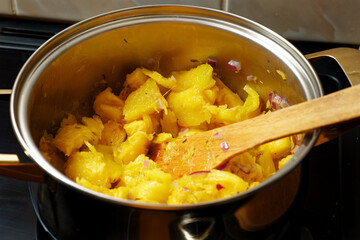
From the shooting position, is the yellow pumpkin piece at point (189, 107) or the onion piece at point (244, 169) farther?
the yellow pumpkin piece at point (189, 107)

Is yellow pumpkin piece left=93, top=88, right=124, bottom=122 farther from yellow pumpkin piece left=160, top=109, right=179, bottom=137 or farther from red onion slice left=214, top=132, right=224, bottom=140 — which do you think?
red onion slice left=214, top=132, right=224, bottom=140

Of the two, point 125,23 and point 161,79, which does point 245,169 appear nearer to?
point 161,79

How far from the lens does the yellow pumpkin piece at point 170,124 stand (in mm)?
1043

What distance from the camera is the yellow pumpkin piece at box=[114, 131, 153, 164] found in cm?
97

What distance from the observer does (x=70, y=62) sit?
3.15 ft

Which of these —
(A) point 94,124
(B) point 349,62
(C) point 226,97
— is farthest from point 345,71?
(A) point 94,124

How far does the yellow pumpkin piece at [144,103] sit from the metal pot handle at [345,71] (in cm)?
33

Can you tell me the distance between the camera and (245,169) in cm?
91

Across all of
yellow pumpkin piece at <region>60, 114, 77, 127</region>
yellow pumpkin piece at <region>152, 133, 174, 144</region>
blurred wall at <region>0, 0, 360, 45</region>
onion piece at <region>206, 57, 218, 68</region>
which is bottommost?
yellow pumpkin piece at <region>152, 133, 174, 144</region>

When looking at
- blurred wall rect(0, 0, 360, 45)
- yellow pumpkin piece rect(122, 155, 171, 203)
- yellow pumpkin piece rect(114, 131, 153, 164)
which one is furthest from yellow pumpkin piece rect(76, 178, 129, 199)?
blurred wall rect(0, 0, 360, 45)

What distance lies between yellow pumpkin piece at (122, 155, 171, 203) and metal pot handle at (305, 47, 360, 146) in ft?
0.95

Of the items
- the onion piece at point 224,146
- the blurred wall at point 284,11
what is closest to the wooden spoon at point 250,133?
the onion piece at point 224,146

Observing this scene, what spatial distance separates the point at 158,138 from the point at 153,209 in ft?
1.23

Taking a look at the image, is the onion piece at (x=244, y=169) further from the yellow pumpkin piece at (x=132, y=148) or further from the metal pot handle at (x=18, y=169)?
the metal pot handle at (x=18, y=169)
